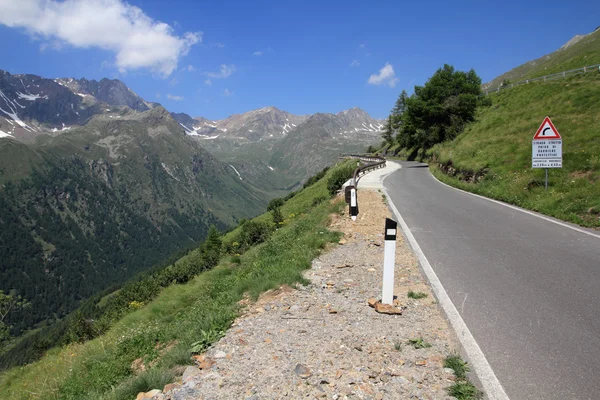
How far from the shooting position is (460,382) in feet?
13.1

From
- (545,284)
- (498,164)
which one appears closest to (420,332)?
(545,284)

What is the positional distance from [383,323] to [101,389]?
4.95 meters

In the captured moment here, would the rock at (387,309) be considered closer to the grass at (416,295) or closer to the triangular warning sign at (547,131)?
the grass at (416,295)

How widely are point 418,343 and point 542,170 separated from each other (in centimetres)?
1647

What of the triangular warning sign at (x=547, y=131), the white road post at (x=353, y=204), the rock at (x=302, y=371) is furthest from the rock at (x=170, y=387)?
the triangular warning sign at (x=547, y=131)

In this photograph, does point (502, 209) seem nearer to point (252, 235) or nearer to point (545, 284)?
point (545, 284)

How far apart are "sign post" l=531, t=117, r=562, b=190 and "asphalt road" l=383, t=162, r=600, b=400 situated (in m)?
3.97

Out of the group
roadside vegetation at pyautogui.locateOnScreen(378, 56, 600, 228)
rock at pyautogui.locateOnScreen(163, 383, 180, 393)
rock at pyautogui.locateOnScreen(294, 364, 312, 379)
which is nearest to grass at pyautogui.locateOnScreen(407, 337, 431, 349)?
rock at pyautogui.locateOnScreen(294, 364, 312, 379)

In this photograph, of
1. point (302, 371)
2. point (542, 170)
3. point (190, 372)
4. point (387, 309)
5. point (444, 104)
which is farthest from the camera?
point (444, 104)

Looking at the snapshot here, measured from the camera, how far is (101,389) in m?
6.32

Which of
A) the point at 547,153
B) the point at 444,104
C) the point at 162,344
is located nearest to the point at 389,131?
the point at 444,104

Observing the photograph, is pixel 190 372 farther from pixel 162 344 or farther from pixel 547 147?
pixel 547 147

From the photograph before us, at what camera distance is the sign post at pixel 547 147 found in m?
15.0

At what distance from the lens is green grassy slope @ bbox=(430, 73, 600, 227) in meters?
13.9
